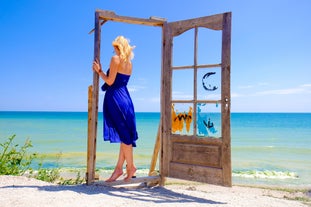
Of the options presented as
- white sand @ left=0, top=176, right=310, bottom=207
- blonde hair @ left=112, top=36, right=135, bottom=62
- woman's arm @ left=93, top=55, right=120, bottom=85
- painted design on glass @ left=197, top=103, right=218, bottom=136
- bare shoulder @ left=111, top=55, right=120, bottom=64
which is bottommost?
white sand @ left=0, top=176, right=310, bottom=207

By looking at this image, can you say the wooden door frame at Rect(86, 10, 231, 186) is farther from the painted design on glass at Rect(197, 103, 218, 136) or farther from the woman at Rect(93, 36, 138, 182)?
the painted design on glass at Rect(197, 103, 218, 136)

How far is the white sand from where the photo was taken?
11.7 feet

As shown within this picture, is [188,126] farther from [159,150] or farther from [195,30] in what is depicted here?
[195,30]

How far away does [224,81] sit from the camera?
4176 mm

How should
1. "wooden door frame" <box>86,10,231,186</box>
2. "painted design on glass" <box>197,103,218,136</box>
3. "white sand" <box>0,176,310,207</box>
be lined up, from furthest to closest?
"painted design on glass" <box>197,103,218,136</box>
"wooden door frame" <box>86,10,231,186</box>
"white sand" <box>0,176,310,207</box>

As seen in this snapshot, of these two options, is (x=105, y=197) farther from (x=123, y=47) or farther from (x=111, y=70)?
(x=123, y=47)

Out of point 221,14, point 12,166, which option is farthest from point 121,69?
point 12,166

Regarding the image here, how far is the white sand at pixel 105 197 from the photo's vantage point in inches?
141

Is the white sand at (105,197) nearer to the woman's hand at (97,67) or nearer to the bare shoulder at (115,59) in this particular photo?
the woman's hand at (97,67)

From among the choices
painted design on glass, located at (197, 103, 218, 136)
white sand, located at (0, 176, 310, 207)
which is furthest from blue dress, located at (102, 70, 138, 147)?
painted design on glass, located at (197, 103, 218, 136)

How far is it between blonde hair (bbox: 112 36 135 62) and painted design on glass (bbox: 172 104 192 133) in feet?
3.19

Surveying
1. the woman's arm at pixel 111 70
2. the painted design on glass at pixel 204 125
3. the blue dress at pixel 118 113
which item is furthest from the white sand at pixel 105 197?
the woman's arm at pixel 111 70

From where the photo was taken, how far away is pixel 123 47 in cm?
454

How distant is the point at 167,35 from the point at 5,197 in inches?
115
